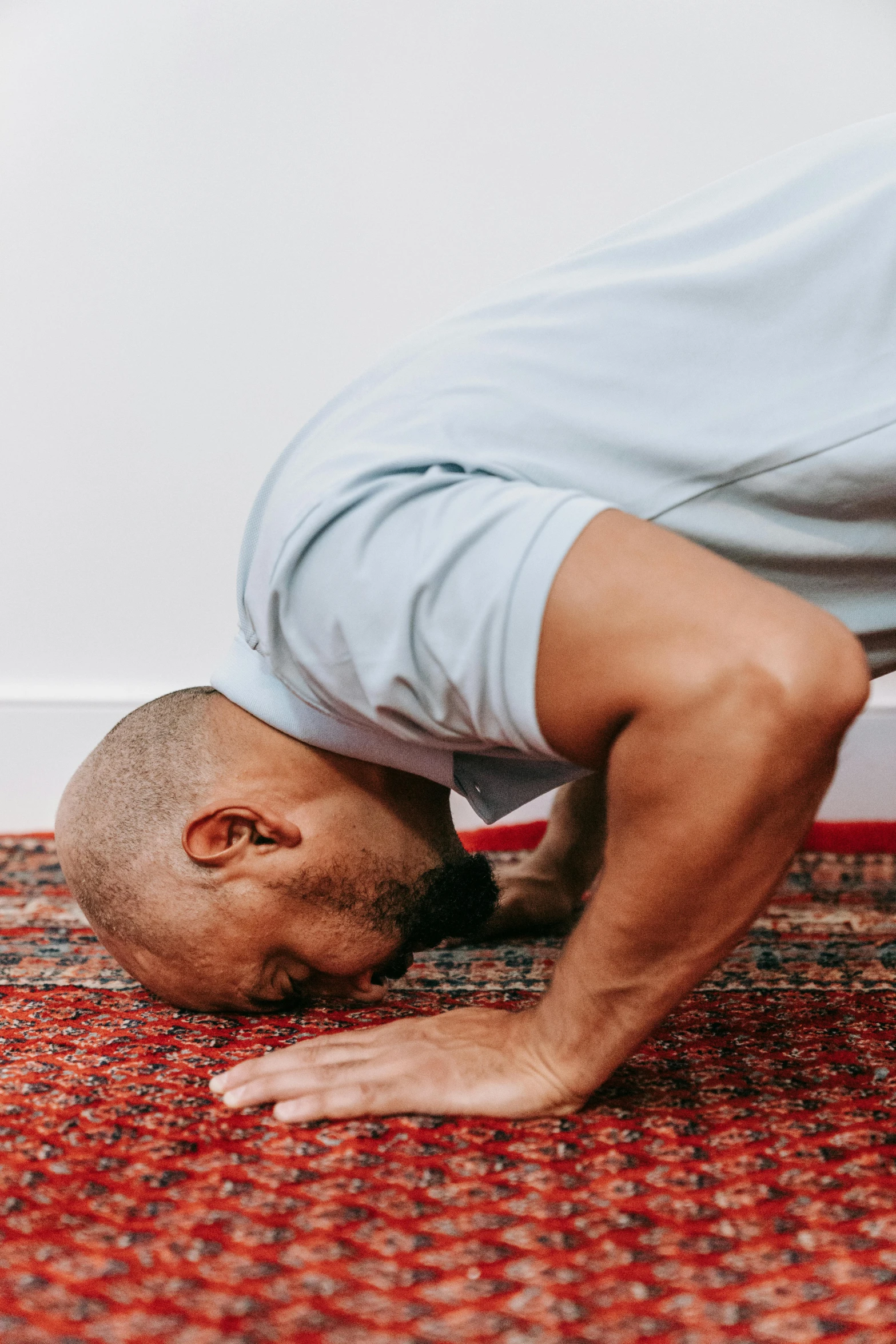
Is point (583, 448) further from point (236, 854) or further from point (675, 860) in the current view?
point (236, 854)

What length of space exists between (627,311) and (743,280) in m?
0.09

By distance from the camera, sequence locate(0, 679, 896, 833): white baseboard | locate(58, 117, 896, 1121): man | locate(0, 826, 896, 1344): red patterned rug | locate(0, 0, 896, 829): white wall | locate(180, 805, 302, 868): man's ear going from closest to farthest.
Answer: locate(0, 826, 896, 1344): red patterned rug
locate(58, 117, 896, 1121): man
locate(180, 805, 302, 868): man's ear
locate(0, 0, 896, 829): white wall
locate(0, 679, 896, 833): white baseboard

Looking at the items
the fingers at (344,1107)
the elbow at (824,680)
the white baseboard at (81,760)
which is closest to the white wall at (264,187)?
the white baseboard at (81,760)

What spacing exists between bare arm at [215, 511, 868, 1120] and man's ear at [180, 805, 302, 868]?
29 centimetres

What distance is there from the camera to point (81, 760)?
187cm

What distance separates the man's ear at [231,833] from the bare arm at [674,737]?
0.96 feet

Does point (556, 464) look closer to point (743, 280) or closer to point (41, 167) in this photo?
point (743, 280)

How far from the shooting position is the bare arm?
0.65m

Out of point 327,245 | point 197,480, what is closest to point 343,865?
point 197,480

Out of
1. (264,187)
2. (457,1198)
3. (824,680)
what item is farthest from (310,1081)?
(264,187)

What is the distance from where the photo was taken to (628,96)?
1.67 metres

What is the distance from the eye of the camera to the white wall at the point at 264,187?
1669 mm

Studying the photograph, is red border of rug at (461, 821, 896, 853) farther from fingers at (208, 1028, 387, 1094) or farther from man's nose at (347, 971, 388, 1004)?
fingers at (208, 1028, 387, 1094)

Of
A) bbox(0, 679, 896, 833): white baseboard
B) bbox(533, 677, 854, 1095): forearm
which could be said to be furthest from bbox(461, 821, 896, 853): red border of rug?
bbox(533, 677, 854, 1095): forearm
